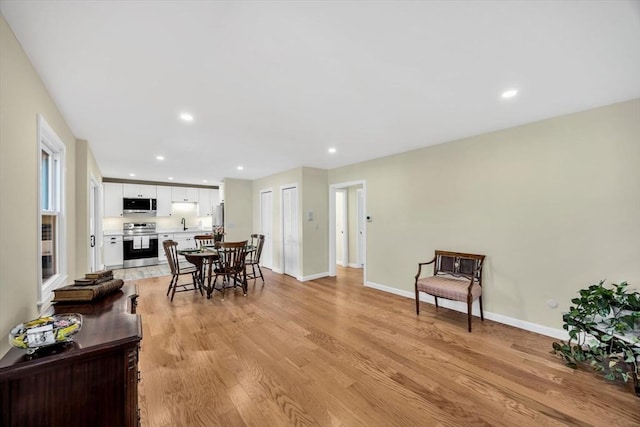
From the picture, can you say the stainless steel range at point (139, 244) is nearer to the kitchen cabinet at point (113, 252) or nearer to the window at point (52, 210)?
the kitchen cabinet at point (113, 252)

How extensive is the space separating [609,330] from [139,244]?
8562mm

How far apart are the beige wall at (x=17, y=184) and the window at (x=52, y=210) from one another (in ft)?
1.51

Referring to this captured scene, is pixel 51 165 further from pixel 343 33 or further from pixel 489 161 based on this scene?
pixel 489 161

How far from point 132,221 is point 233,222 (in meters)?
3.09

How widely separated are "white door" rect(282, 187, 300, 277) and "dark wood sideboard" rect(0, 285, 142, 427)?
164 inches

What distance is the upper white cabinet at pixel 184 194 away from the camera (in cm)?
744

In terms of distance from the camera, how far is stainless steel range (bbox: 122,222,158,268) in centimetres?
644

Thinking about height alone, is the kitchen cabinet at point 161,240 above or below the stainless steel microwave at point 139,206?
below

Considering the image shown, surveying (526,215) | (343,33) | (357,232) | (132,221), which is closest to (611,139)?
(526,215)

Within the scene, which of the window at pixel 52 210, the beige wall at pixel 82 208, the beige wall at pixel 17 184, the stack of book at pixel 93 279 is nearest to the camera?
the beige wall at pixel 17 184

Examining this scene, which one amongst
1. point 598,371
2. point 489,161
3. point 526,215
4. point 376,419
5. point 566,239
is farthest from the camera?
point 489,161

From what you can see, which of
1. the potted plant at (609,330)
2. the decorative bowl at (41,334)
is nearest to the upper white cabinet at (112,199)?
the decorative bowl at (41,334)

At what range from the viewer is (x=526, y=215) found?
2.90 metres

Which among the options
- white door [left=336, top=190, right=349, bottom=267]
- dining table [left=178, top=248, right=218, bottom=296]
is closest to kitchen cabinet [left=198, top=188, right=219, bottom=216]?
dining table [left=178, top=248, right=218, bottom=296]
